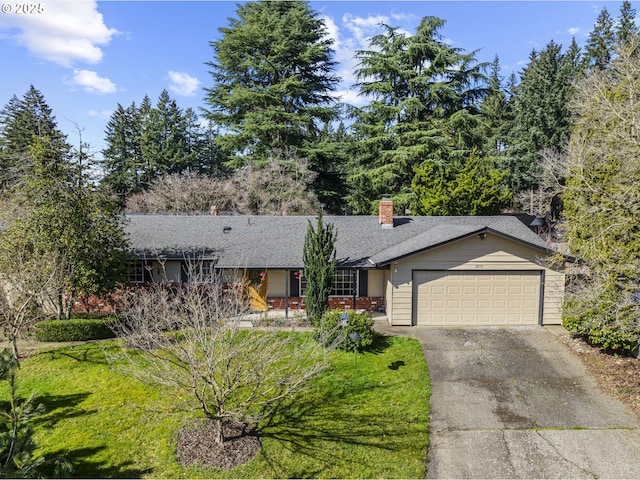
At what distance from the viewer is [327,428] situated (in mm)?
9234

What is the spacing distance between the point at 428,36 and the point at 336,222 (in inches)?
744

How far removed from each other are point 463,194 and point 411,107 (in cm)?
774

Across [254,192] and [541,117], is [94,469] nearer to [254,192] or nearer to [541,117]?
[254,192]

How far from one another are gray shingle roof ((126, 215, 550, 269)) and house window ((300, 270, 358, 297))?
0.87 metres

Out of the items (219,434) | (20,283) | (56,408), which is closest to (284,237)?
(20,283)

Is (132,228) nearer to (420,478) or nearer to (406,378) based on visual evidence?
(406,378)

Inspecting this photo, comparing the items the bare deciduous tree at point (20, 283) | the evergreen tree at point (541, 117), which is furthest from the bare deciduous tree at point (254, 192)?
the evergreen tree at point (541, 117)

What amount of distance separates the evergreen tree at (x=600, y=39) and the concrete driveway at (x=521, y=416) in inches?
1618

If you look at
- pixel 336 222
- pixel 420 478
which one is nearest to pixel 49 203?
pixel 336 222

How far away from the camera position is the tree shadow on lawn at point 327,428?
846 centimetres

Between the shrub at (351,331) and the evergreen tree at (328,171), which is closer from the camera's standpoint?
the shrub at (351,331)

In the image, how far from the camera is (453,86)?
1179 inches

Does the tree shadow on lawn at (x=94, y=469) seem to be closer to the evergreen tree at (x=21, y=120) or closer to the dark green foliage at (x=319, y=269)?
the dark green foliage at (x=319, y=269)

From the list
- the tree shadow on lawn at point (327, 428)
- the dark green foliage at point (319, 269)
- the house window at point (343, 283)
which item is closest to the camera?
the tree shadow on lawn at point (327, 428)
